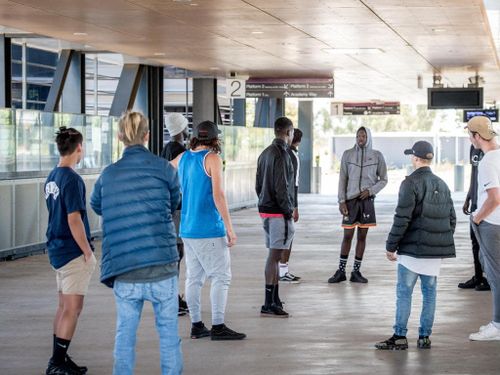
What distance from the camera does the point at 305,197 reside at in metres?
36.2

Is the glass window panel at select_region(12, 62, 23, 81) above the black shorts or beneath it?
above

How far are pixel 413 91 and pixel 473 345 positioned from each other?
29.0m

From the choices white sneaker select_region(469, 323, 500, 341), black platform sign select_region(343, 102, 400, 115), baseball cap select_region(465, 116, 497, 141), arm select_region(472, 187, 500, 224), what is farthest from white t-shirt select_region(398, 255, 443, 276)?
black platform sign select_region(343, 102, 400, 115)

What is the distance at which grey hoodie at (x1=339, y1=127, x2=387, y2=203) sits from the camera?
12.9 metres

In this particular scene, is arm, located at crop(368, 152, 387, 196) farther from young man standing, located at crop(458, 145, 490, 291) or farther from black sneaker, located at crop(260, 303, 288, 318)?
black sneaker, located at crop(260, 303, 288, 318)

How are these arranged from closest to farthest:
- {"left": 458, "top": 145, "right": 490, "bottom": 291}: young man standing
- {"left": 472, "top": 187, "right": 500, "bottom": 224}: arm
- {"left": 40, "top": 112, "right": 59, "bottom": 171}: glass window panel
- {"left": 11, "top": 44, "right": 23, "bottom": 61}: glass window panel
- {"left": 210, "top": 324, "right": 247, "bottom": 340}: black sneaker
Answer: {"left": 472, "top": 187, "right": 500, "bottom": 224}: arm < {"left": 210, "top": 324, "right": 247, "bottom": 340}: black sneaker < {"left": 458, "top": 145, "right": 490, "bottom": 291}: young man standing < {"left": 40, "top": 112, "right": 59, "bottom": 171}: glass window panel < {"left": 11, "top": 44, "right": 23, "bottom": 61}: glass window panel

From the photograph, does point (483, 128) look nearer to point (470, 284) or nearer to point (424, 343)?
point (424, 343)

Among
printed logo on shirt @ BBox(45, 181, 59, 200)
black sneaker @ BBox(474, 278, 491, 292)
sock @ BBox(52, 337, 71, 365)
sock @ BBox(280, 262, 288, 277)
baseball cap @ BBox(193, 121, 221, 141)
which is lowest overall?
black sneaker @ BBox(474, 278, 491, 292)

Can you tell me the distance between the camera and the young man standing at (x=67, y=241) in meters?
7.36

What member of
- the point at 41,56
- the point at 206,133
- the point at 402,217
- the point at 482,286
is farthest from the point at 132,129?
the point at 41,56

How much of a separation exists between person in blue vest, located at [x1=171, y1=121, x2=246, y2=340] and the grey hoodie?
4.27 m

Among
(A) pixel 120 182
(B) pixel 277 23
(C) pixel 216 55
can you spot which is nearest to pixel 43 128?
(B) pixel 277 23

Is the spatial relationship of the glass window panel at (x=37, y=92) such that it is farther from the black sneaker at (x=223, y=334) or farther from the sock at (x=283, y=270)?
the black sneaker at (x=223, y=334)

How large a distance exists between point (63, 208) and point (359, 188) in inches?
238
